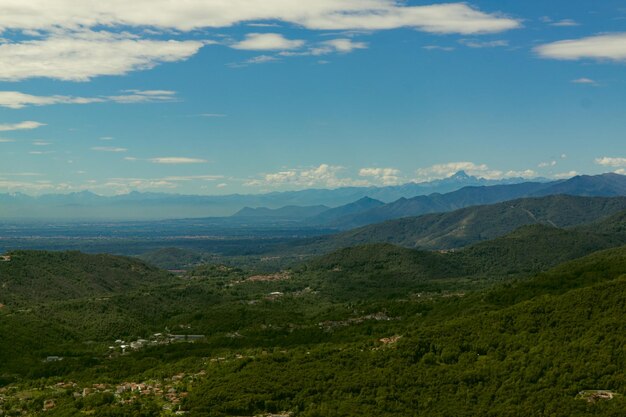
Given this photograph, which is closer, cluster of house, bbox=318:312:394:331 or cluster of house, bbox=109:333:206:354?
cluster of house, bbox=109:333:206:354

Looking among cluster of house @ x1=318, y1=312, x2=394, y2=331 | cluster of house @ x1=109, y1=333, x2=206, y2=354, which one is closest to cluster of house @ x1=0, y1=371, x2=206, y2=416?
cluster of house @ x1=109, y1=333, x2=206, y2=354

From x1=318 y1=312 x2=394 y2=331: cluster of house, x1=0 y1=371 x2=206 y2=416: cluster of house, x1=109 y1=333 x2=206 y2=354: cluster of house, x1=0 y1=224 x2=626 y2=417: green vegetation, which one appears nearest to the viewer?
x1=0 y1=224 x2=626 y2=417: green vegetation

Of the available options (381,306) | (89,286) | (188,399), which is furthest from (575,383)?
(89,286)

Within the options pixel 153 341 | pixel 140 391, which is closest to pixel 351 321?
pixel 153 341

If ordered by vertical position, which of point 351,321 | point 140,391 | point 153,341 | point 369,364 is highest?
point 369,364

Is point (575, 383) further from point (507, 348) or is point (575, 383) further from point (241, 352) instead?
point (241, 352)

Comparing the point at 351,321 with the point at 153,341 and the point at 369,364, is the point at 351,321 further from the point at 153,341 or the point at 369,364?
the point at 369,364

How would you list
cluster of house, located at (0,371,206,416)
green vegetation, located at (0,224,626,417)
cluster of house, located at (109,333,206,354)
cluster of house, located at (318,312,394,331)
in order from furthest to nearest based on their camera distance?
cluster of house, located at (318,312,394,331) < cluster of house, located at (109,333,206,354) < cluster of house, located at (0,371,206,416) < green vegetation, located at (0,224,626,417)

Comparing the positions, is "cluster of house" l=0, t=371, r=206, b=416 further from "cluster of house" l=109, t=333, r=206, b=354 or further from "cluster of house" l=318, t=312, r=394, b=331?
"cluster of house" l=318, t=312, r=394, b=331

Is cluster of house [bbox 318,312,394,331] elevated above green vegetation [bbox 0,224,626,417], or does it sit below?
below

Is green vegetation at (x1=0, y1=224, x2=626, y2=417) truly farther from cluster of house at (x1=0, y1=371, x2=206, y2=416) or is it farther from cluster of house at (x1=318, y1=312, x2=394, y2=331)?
cluster of house at (x1=318, y1=312, x2=394, y2=331)

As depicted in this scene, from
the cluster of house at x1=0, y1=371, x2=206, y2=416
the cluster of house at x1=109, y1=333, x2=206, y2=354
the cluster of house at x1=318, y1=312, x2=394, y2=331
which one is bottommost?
the cluster of house at x1=109, y1=333, x2=206, y2=354
